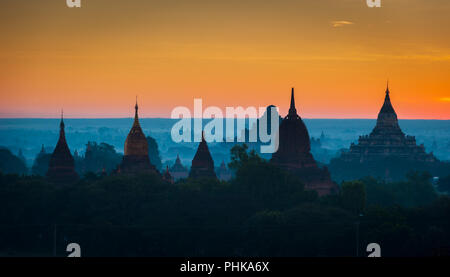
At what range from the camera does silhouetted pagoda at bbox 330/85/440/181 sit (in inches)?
5773

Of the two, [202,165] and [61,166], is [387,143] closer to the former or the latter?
[202,165]

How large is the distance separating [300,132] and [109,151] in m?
77.9

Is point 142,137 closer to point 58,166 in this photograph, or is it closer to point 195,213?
point 58,166

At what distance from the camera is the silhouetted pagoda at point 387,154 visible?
481 feet

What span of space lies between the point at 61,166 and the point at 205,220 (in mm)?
29951

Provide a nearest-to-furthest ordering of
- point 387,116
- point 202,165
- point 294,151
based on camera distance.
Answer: point 294,151 → point 202,165 → point 387,116

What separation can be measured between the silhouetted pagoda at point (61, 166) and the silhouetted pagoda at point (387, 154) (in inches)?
2365

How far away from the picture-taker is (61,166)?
94562 mm

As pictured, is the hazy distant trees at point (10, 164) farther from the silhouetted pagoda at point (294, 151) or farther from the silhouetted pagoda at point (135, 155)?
the silhouetted pagoda at point (294, 151)

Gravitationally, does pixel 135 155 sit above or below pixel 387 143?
below

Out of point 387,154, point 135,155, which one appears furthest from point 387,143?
point 135,155

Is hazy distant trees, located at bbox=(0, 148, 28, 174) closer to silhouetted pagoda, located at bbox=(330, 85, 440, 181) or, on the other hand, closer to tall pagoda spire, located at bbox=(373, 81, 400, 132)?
Answer: silhouetted pagoda, located at bbox=(330, 85, 440, 181)

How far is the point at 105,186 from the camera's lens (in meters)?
75.2
